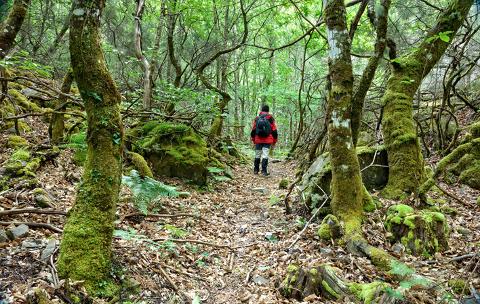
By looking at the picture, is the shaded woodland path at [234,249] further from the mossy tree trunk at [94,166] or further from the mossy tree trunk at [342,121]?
the mossy tree trunk at [342,121]

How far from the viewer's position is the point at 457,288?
3811 millimetres

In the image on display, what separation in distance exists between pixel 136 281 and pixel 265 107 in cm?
929

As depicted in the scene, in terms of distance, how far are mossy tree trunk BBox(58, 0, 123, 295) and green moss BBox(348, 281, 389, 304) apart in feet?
8.64

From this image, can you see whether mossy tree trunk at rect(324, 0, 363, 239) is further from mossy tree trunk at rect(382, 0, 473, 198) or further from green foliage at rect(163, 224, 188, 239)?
green foliage at rect(163, 224, 188, 239)

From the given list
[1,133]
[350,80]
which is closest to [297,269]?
[350,80]

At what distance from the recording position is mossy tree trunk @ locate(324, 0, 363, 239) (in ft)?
17.9

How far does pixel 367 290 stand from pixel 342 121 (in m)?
2.69

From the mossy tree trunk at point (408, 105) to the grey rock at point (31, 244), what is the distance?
572 cm

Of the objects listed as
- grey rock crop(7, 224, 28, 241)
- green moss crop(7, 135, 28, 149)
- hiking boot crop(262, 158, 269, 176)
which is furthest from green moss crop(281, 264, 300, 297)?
hiking boot crop(262, 158, 269, 176)

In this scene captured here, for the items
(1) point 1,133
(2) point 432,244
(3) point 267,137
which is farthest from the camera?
(3) point 267,137

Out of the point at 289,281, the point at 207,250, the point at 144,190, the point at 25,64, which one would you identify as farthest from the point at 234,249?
the point at 25,64

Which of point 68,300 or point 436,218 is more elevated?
point 436,218

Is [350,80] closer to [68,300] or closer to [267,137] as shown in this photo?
[68,300]

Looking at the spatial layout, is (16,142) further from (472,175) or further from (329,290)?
(472,175)
